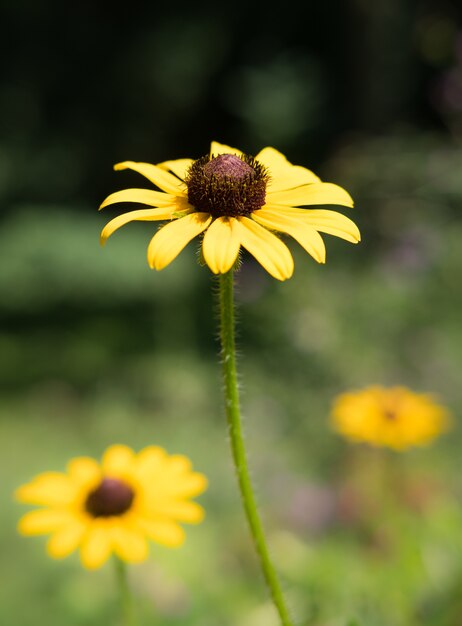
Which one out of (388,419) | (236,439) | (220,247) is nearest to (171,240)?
(220,247)

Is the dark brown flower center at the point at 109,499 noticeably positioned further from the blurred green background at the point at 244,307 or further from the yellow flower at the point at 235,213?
the yellow flower at the point at 235,213

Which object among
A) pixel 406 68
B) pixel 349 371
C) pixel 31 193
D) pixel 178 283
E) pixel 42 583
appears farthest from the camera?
pixel 31 193

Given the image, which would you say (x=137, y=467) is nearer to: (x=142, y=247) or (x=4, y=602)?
(x=4, y=602)

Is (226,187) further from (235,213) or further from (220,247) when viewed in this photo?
(220,247)

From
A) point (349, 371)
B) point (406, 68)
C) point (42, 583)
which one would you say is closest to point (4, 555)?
point (42, 583)

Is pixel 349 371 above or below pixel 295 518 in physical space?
above

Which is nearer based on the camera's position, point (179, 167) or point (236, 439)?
point (236, 439)

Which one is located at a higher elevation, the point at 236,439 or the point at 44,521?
the point at 236,439
